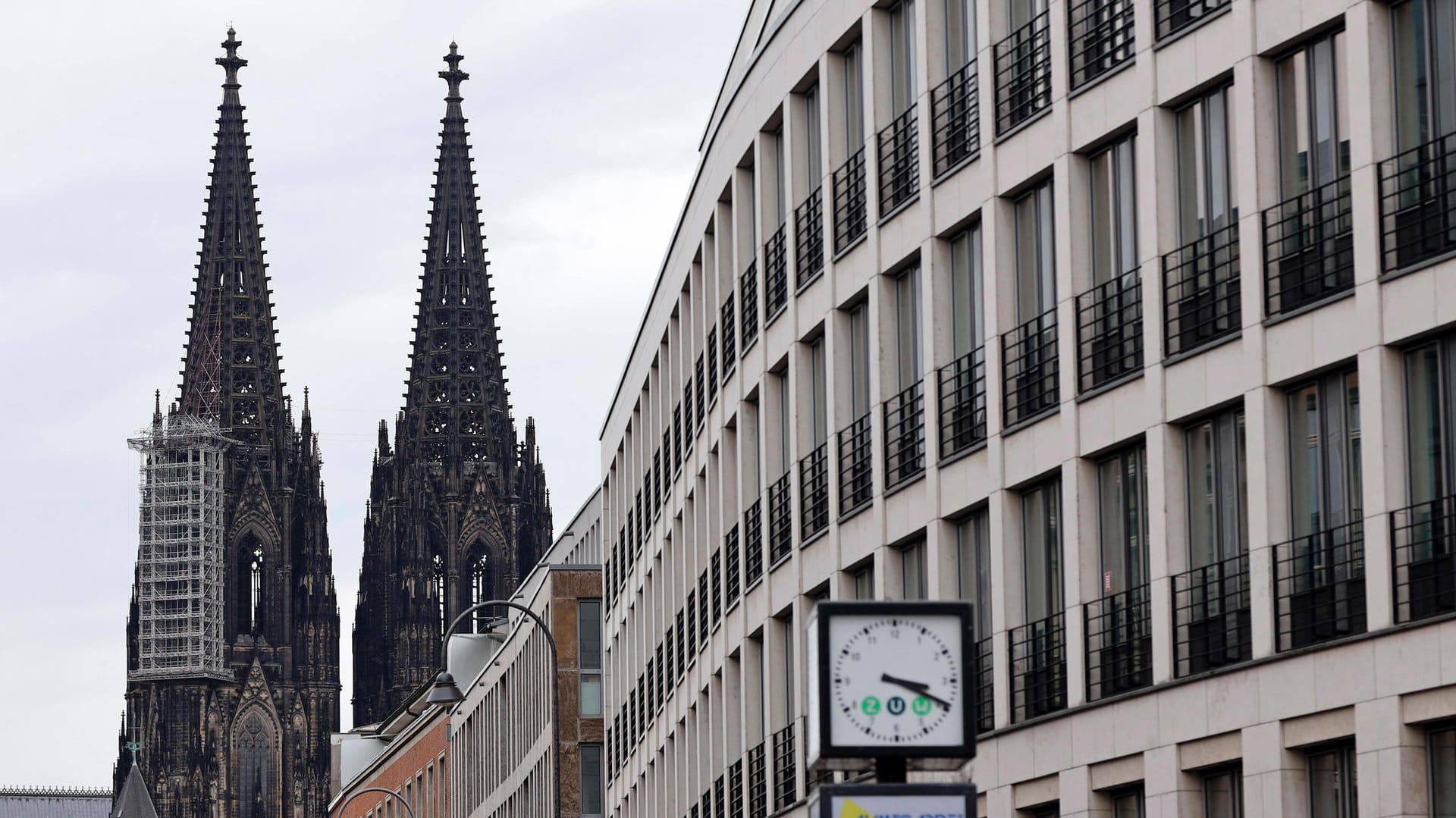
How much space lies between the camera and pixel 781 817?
39.9 meters

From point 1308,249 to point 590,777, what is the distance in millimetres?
50369

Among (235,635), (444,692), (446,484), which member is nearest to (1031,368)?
(444,692)

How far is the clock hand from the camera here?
516 inches

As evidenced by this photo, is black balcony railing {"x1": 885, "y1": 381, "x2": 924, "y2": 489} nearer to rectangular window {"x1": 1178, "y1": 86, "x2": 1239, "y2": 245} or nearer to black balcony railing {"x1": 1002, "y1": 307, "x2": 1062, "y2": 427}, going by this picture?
black balcony railing {"x1": 1002, "y1": 307, "x2": 1062, "y2": 427}

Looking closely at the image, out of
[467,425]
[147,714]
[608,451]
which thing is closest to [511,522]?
[467,425]

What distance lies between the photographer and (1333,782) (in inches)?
973

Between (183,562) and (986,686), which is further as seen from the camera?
(183,562)

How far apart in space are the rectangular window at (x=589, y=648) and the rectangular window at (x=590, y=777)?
88 cm

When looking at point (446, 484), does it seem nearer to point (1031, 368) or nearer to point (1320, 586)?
point (1031, 368)

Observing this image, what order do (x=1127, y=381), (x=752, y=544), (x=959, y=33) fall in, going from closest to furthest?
(x=1127, y=381) → (x=959, y=33) → (x=752, y=544)

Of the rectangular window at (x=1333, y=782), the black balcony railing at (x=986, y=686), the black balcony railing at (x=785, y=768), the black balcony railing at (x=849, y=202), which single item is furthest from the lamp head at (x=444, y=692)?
the rectangular window at (x=1333, y=782)

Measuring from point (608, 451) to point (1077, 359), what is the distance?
34792 millimetres

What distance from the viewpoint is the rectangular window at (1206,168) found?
26812mm

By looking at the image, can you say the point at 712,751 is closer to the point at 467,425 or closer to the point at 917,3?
the point at 917,3
